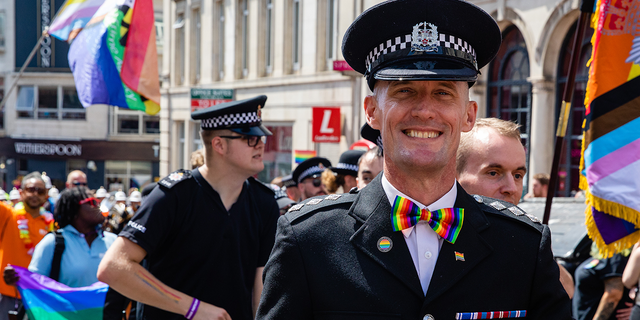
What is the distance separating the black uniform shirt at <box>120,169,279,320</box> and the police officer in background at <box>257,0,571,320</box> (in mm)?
1852

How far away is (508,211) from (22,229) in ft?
21.5

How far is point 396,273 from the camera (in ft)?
6.35

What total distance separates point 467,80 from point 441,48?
0.13 m

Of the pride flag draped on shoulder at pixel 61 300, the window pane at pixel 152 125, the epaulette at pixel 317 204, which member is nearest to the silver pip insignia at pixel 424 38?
the epaulette at pixel 317 204

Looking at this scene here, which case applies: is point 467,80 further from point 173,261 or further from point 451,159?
point 173,261

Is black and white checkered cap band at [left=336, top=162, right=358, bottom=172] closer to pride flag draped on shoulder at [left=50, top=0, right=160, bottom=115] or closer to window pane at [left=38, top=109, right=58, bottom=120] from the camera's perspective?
pride flag draped on shoulder at [left=50, top=0, right=160, bottom=115]

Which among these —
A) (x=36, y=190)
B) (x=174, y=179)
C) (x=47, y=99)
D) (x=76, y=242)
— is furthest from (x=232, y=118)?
(x=47, y=99)

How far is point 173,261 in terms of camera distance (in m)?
→ 3.80

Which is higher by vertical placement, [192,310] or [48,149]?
[192,310]

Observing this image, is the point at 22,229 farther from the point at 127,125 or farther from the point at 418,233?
the point at 127,125

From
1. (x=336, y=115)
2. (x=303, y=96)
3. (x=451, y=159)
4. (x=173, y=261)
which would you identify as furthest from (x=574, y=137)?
(x=451, y=159)

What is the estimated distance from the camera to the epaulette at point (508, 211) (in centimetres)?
208

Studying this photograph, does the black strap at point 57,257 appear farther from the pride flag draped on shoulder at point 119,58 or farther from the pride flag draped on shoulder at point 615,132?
the pride flag draped on shoulder at point 615,132

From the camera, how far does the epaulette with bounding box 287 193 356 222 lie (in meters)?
2.11
